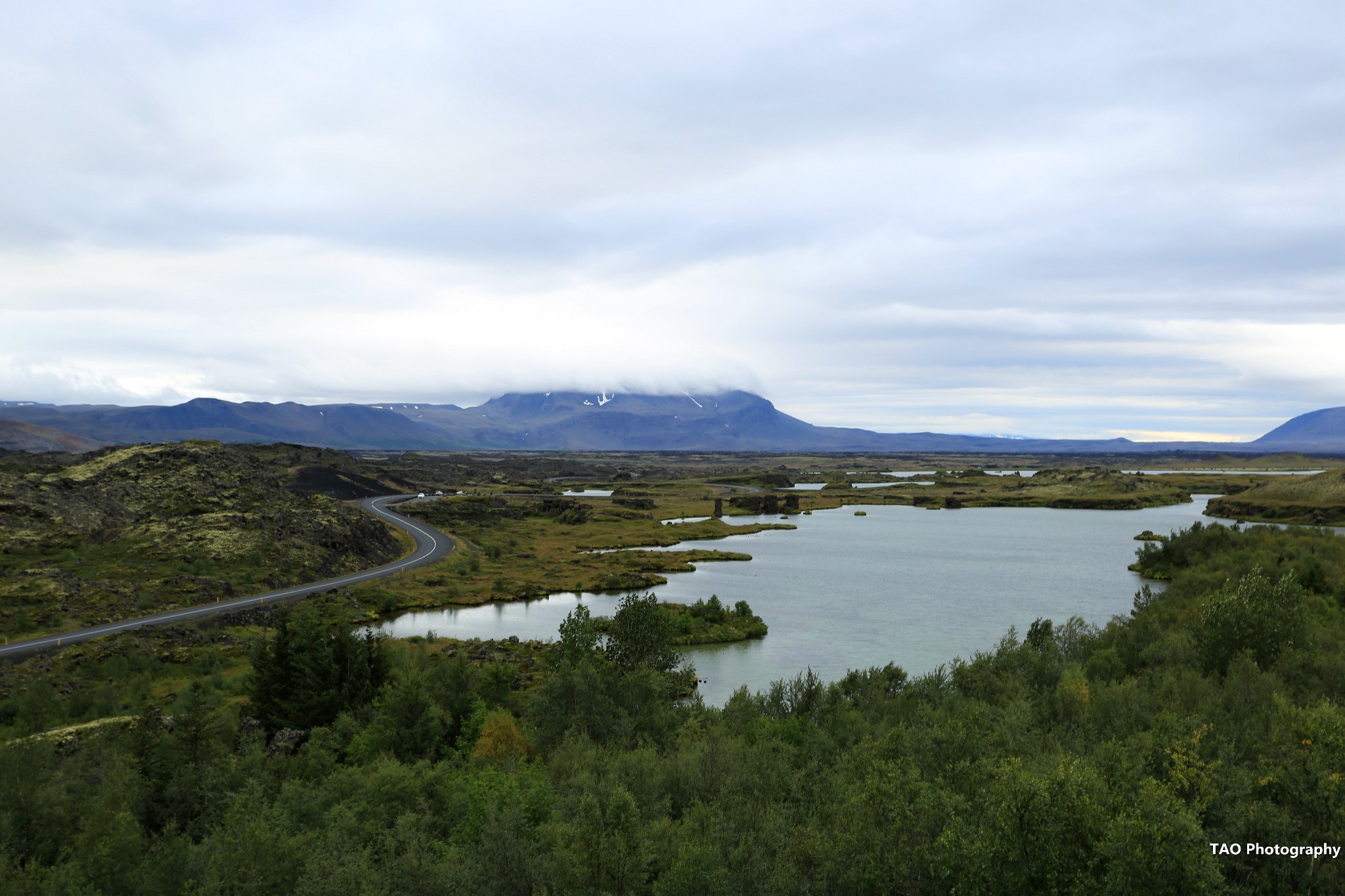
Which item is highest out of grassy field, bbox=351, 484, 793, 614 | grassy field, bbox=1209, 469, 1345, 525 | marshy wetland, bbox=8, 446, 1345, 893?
grassy field, bbox=1209, 469, 1345, 525

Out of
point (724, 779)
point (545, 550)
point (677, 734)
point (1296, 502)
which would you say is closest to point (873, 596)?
point (677, 734)

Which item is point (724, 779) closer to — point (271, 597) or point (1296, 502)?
point (271, 597)

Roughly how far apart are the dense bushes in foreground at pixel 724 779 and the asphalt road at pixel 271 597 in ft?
63.3

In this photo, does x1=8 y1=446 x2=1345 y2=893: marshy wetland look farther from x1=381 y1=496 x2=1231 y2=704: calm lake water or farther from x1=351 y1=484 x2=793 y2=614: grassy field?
x1=351 y1=484 x2=793 y2=614: grassy field

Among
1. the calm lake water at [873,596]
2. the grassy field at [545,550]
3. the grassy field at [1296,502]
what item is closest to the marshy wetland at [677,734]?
the calm lake water at [873,596]

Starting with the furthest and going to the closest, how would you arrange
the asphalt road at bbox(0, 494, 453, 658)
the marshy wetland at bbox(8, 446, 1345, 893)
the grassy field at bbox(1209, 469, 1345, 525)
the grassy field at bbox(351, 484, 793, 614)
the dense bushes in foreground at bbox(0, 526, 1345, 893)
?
the grassy field at bbox(1209, 469, 1345, 525), the grassy field at bbox(351, 484, 793, 614), the asphalt road at bbox(0, 494, 453, 658), the marshy wetland at bbox(8, 446, 1345, 893), the dense bushes in foreground at bbox(0, 526, 1345, 893)

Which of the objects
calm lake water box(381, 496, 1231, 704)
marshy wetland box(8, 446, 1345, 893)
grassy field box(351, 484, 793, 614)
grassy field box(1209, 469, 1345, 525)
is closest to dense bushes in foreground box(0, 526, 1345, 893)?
marshy wetland box(8, 446, 1345, 893)

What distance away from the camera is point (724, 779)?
27.9 m

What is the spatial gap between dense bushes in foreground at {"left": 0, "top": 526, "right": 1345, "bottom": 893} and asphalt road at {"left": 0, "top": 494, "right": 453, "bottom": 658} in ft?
63.3

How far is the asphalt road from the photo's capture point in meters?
55.9

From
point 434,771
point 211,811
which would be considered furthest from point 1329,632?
point 211,811

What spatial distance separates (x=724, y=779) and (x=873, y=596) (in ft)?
197

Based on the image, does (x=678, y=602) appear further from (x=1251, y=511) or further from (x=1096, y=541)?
(x=1251, y=511)

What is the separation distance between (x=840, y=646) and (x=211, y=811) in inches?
1832
